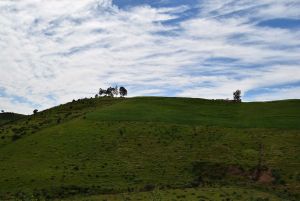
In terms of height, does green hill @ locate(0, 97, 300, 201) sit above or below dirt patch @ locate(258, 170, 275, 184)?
above

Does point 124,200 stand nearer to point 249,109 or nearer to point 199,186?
point 199,186

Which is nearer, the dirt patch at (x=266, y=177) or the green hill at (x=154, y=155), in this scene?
the green hill at (x=154, y=155)

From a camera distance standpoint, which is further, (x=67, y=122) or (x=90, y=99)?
(x=90, y=99)

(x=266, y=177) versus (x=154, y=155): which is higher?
(x=154, y=155)

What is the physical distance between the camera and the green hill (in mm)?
46125

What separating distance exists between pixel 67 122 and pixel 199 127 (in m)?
21.8

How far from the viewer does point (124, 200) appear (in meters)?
41.1

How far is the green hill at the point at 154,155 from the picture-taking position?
46.1 meters

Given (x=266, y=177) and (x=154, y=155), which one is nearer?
(x=266, y=177)

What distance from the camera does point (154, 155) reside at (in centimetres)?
5675

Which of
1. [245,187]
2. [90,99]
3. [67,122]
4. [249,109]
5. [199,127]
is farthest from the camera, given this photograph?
[90,99]

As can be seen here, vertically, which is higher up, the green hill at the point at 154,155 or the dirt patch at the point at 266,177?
the green hill at the point at 154,155

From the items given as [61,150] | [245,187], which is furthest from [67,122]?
[245,187]

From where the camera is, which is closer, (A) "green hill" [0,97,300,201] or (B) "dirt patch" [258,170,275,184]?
(A) "green hill" [0,97,300,201]
